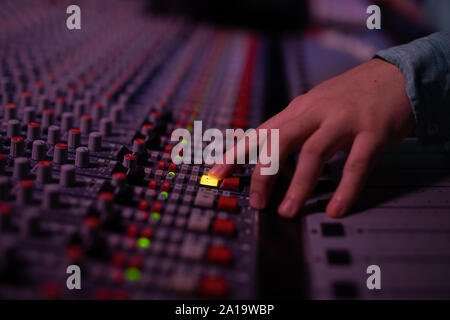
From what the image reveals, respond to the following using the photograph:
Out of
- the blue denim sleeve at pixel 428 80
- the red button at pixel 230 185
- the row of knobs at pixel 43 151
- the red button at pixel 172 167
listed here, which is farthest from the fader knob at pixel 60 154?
the blue denim sleeve at pixel 428 80

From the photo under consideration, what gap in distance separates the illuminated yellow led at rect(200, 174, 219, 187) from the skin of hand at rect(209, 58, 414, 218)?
0.01 meters

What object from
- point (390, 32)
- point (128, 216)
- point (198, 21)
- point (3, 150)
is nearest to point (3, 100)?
point (3, 150)

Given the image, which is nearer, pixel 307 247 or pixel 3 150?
pixel 307 247

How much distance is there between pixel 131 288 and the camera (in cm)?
57

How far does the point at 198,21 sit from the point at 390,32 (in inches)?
39.1

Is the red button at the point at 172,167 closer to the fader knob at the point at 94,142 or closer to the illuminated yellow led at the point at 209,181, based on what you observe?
the illuminated yellow led at the point at 209,181

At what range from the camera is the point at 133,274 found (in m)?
0.58

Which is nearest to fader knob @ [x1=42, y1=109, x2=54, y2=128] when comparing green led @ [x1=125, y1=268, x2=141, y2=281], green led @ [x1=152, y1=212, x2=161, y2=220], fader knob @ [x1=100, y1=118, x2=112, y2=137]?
fader knob @ [x1=100, y1=118, x2=112, y2=137]

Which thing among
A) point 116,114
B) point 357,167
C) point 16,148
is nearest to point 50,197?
point 16,148

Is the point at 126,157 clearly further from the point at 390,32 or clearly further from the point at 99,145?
the point at 390,32

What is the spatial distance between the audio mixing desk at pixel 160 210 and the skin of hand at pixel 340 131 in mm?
41

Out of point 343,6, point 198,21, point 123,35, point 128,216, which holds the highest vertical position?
point 343,6

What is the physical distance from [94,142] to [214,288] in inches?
19.4

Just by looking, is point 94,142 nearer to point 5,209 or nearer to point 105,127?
point 105,127
